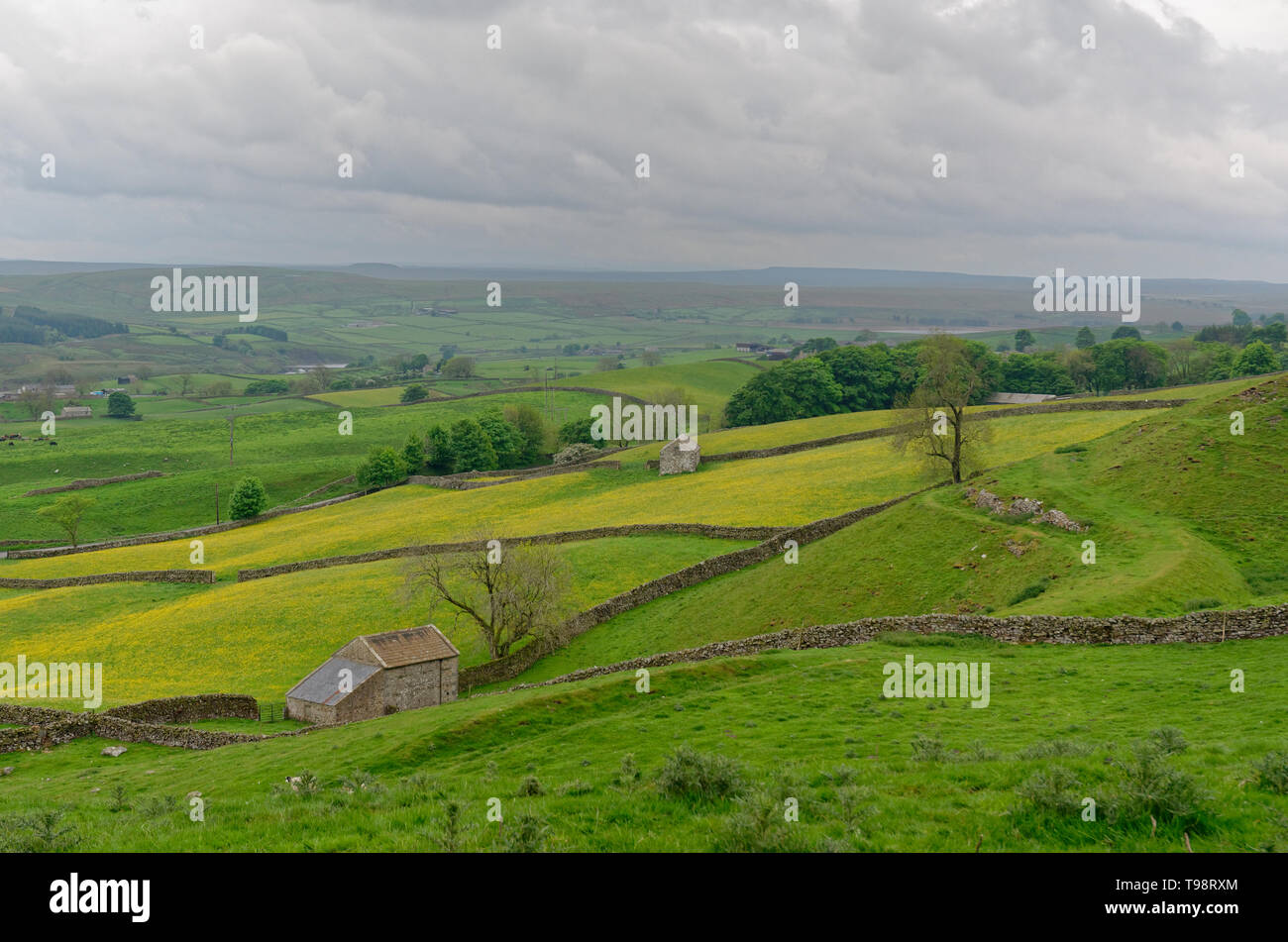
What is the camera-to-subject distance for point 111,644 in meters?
50.7

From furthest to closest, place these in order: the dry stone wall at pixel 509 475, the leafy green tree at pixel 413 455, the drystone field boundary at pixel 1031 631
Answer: the leafy green tree at pixel 413 455 → the dry stone wall at pixel 509 475 → the drystone field boundary at pixel 1031 631

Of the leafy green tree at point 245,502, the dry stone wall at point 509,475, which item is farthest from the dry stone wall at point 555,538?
the leafy green tree at point 245,502

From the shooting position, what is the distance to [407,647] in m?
37.1

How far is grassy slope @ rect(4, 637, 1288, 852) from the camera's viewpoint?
12.0 metres

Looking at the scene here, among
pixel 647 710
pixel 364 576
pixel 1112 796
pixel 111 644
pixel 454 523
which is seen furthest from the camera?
pixel 454 523

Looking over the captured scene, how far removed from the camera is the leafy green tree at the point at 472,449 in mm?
114188

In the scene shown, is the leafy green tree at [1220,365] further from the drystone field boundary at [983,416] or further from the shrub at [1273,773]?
the shrub at [1273,773]

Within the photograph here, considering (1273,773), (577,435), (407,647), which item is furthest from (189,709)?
(577,435)

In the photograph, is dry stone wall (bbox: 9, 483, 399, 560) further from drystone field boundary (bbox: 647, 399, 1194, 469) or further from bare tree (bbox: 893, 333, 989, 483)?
bare tree (bbox: 893, 333, 989, 483)

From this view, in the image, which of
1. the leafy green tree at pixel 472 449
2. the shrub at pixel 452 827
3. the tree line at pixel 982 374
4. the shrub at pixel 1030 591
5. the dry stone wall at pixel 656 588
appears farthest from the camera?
the tree line at pixel 982 374

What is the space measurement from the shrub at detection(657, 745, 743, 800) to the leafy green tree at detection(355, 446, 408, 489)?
3766 inches

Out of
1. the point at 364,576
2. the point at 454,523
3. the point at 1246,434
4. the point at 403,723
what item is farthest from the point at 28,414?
the point at 1246,434

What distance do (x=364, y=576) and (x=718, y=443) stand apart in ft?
158

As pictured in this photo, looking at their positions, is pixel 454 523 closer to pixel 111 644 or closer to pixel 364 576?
pixel 364 576
